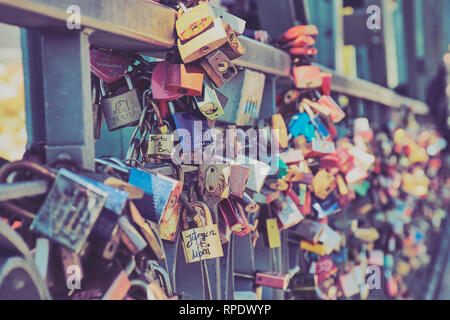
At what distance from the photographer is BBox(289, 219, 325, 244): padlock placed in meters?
2.39

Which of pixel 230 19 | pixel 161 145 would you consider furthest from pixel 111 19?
pixel 230 19

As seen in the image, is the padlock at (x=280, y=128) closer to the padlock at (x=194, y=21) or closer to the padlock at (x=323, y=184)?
the padlock at (x=323, y=184)

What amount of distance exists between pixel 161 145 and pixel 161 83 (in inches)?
6.3

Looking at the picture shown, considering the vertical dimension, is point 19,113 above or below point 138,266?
above

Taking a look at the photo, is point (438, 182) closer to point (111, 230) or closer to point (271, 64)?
point (271, 64)

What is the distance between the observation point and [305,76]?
2377 mm

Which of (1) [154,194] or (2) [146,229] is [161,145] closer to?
(1) [154,194]

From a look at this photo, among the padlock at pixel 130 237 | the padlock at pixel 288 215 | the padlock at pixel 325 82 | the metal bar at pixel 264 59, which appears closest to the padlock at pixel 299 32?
the metal bar at pixel 264 59

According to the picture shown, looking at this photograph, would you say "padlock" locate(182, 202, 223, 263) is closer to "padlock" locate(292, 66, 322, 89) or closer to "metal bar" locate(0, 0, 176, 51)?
"metal bar" locate(0, 0, 176, 51)

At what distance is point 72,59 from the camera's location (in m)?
1.10
